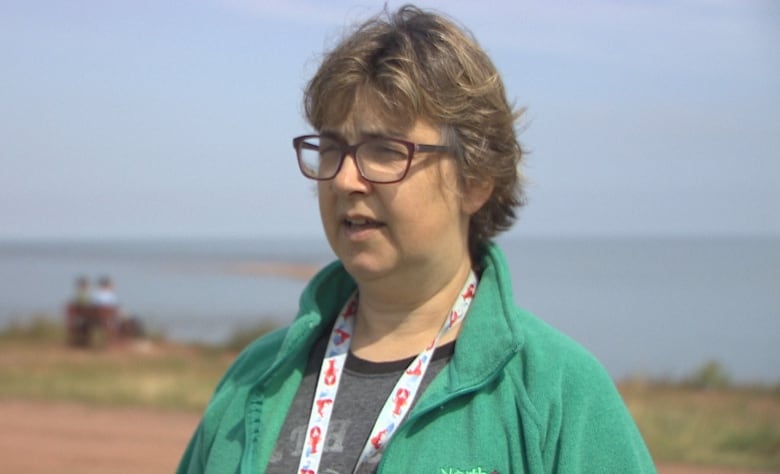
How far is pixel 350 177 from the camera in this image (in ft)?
7.52

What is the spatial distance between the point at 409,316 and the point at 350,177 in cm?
35

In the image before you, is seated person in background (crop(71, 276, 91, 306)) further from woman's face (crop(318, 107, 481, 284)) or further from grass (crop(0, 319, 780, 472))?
woman's face (crop(318, 107, 481, 284))

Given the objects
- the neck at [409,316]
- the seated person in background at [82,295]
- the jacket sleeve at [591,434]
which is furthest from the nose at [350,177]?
the seated person in background at [82,295]

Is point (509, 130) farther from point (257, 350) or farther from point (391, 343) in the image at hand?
point (257, 350)

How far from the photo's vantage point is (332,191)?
2.34m

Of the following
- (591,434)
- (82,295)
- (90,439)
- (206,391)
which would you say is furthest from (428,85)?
(82,295)

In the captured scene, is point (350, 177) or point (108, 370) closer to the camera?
point (350, 177)

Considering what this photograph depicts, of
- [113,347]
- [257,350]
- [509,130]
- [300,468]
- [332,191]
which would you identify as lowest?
[113,347]

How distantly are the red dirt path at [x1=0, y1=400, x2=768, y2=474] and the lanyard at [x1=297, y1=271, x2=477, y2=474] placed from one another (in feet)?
16.4

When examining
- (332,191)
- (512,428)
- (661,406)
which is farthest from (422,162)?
(661,406)

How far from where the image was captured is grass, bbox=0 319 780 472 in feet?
26.7

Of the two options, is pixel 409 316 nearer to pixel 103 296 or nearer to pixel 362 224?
pixel 362 224

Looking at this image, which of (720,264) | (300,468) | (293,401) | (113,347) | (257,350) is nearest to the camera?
(300,468)

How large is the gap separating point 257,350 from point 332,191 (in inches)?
20.8
